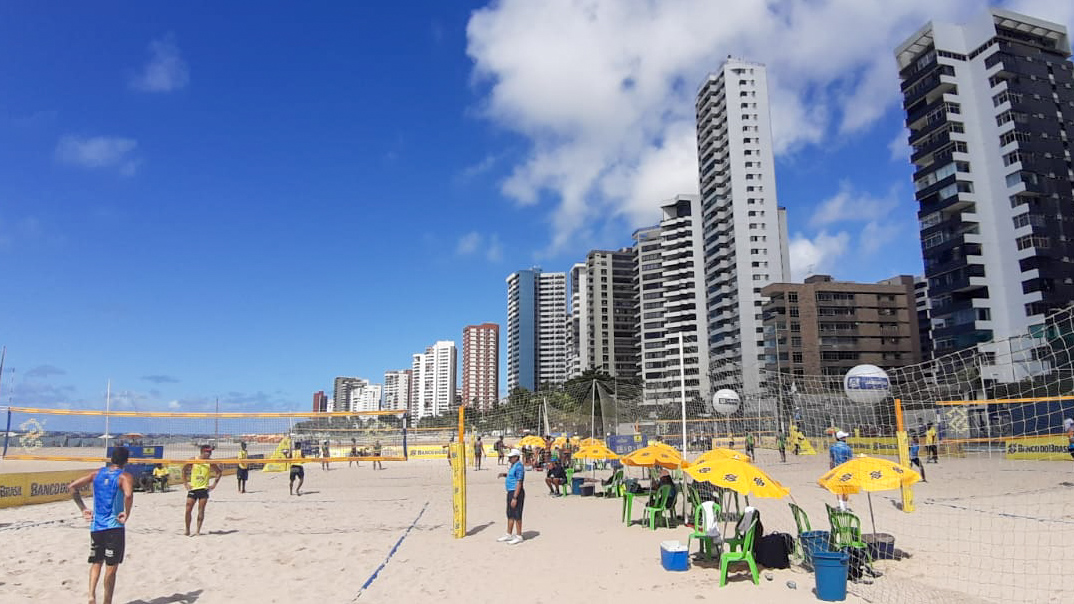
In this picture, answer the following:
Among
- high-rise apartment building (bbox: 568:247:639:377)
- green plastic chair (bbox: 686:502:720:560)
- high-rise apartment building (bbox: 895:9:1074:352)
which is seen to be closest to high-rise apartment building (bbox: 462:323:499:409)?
high-rise apartment building (bbox: 568:247:639:377)

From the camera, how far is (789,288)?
7175cm

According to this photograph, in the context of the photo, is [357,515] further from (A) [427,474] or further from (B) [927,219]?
(B) [927,219]

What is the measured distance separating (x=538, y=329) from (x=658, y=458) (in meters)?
164

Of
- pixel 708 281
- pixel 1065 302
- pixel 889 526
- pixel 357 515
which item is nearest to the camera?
pixel 889 526

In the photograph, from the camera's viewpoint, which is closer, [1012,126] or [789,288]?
[1012,126]

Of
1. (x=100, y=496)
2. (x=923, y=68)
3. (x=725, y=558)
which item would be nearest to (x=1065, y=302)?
(x=923, y=68)

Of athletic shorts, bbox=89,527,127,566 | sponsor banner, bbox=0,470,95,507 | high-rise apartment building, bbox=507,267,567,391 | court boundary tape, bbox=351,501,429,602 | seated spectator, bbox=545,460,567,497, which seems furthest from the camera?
high-rise apartment building, bbox=507,267,567,391

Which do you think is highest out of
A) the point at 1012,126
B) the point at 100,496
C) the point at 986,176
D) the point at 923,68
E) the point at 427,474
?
the point at 923,68

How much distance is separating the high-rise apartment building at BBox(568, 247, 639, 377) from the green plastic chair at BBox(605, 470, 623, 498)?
344ft

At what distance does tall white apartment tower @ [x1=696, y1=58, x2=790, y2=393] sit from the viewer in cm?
7981

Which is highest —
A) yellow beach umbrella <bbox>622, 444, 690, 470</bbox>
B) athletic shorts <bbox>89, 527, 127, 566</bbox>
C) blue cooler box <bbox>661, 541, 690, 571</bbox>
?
yellow beach umbrella <bbox>622, 444, 690, 470</bbox>

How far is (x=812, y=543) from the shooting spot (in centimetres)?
813

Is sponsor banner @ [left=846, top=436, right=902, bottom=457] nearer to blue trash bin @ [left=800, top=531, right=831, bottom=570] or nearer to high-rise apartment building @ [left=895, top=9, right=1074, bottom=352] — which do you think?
blue trash bin @ [left=800, top=531, right=831, bottom=570]

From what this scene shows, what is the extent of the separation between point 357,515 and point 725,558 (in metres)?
9.37
